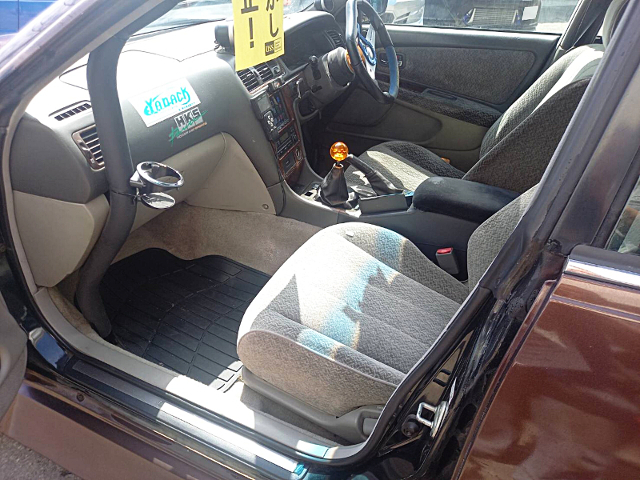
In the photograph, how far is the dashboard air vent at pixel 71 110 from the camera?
1.15 meters

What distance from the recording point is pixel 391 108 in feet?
8.18

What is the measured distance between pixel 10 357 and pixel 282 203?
1.04m

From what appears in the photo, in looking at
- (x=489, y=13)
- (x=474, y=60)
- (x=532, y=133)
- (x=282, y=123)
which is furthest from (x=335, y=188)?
(x=489, y=13)

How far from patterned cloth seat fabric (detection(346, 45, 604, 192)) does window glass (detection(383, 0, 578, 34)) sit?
0.58 m

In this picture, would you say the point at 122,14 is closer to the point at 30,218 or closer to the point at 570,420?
the point at 30,218

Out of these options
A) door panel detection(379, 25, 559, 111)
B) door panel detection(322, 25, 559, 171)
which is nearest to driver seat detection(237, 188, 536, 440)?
door panel detection(322, 25, 559, 171)

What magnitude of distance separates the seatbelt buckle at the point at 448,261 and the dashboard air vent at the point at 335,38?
1192mm

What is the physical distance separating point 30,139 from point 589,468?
1.16 metres

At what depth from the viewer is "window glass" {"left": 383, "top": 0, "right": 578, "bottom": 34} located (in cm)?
225

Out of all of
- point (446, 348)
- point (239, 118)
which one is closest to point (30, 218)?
point (239, 118)

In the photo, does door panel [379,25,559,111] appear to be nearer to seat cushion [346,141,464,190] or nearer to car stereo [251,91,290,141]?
seat cushion [346,141,464,190]

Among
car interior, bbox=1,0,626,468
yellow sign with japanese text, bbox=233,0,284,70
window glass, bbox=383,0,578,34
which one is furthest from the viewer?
window glass, bbox=383,0,578,34

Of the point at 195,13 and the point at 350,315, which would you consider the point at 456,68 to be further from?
the point at 350,315

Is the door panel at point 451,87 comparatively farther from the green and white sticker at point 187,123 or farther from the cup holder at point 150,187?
the cup holder at point 150,187
